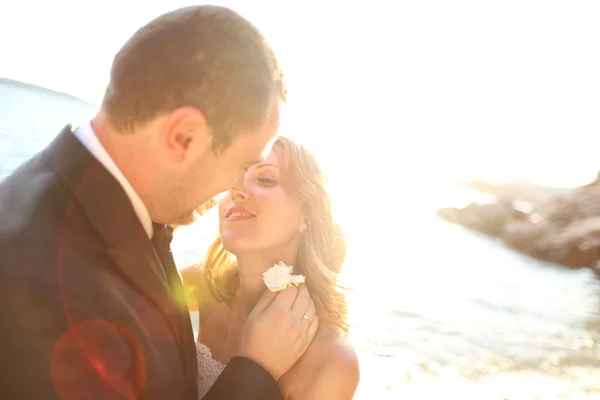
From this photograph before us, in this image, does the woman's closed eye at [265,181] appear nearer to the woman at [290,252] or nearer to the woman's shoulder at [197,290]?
the woman at [290,252]

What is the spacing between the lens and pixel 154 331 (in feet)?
5.53

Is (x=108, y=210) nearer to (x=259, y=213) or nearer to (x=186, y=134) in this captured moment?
(x=186, y=134)

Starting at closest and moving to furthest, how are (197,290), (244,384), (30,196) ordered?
(30,196), (244,384), (197,290)

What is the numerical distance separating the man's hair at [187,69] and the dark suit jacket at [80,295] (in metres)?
0.21

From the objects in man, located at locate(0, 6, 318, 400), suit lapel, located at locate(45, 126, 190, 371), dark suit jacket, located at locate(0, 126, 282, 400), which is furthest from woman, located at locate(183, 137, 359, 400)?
suit lapel, located at locate(45, 126, 190, 371)

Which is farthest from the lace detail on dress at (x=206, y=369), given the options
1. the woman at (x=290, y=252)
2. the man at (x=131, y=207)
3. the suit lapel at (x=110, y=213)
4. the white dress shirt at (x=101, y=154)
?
the white dress shirt at (x=101, y=154)

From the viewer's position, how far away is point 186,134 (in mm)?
1715

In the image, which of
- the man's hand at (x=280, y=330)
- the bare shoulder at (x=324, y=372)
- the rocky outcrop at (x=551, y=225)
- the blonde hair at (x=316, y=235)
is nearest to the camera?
the man's hand at (x=280, y=330)

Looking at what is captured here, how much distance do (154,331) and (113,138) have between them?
0.62 metres

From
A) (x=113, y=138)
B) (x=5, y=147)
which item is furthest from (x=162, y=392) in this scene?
(x=5, y=147)

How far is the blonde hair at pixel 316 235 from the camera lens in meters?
3.19

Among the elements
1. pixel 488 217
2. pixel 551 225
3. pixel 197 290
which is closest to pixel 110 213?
pixel 197 290

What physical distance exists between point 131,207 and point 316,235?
5.79 ft

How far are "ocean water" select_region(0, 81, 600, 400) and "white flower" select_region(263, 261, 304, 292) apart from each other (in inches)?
20.5
